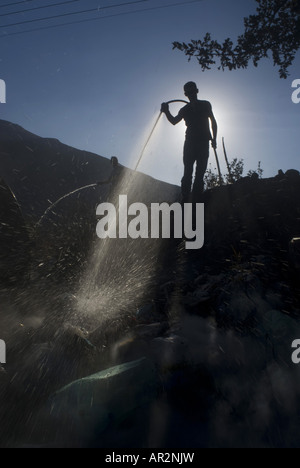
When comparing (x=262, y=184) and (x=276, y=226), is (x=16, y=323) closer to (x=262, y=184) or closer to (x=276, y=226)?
(x=276, y=226)

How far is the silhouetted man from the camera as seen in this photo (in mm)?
5477

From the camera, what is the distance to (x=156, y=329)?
295cm

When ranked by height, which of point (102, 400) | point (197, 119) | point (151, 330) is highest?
point (197, 119)

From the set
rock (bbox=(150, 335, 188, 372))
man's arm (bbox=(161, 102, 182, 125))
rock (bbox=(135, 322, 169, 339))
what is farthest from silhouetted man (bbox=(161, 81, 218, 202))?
rock (bbox=(150, 335, 188, 372))

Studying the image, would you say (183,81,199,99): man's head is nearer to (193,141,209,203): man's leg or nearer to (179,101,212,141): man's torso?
(179,101,212,141): man's torso

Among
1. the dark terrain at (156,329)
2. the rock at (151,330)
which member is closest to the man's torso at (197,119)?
the dark terrain at (156,329)

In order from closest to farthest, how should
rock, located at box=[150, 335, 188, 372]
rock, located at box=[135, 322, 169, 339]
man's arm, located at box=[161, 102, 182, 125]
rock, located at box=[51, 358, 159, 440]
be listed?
rock, located at box=[51, 358, 159, 440]
rock, located at box=[150, 335, 188, 372]
rock, located at box=[135, 322, 169, 339]
man's arm, located at box=[161, 102, 182, 125]

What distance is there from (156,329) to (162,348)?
1.86ft

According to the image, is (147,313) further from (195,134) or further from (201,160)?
(195,134)

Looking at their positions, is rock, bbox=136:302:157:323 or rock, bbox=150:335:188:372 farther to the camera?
rock, bbox=136:302:157:323

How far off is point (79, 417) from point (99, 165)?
58230 mm

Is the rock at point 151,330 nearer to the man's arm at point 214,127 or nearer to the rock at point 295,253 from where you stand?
the rock at point 295,253

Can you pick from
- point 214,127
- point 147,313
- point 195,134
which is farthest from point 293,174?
point 147,313

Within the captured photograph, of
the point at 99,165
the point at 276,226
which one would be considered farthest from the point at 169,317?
the point at 99,165
